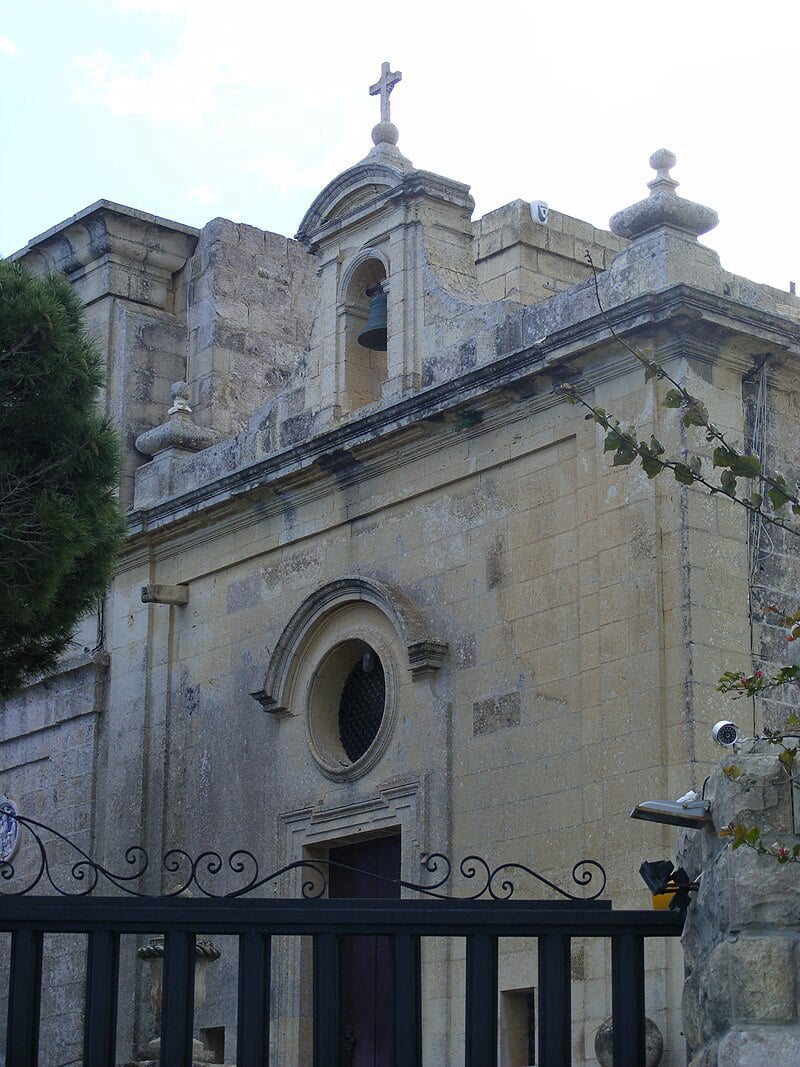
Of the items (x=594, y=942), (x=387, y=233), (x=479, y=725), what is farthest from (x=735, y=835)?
(x=387, y=233)

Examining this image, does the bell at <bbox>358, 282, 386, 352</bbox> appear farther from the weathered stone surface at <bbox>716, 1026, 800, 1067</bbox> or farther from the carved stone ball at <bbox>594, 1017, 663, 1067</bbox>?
the weathered stone surface at <bbox>716, 1026, 800, 1067</bbox>

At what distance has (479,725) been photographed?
13.6m

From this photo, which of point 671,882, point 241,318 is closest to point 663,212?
point 671,882

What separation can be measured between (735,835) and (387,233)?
336 inches

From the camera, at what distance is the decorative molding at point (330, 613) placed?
13922mm

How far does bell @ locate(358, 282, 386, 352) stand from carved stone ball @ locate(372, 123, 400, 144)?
3.75 feet

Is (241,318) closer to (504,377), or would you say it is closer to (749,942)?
(504,377)

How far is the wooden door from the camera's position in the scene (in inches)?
553

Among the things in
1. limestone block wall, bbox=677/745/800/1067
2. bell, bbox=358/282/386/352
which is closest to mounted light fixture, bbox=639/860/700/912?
limestone block wall, bbox=677/745/800/1067

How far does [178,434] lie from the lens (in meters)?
17.2

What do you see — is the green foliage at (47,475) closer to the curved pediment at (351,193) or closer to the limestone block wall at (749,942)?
the curved pediment at (351,193)

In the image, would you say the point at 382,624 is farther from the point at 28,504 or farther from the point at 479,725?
the point at 28,504

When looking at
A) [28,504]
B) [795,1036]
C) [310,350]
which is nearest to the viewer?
[795,1036]

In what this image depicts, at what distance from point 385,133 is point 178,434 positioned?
320 centimetres
